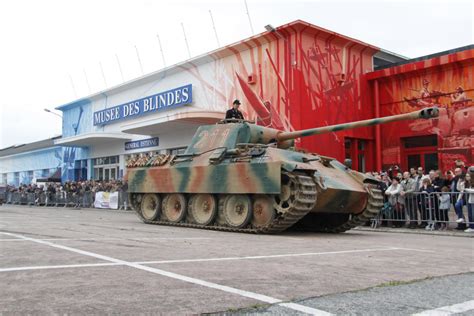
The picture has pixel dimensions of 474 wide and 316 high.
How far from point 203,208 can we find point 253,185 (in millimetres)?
2413

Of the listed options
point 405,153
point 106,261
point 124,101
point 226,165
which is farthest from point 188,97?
point 106,261

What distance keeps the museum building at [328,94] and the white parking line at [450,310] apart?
17.4m

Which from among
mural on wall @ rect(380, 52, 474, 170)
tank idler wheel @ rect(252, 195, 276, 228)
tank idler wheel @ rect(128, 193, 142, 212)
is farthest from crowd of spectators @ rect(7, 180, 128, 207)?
tank idler wheel @ rect(252, 195, 276, 228)

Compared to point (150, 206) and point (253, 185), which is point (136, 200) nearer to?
point (150, 206)

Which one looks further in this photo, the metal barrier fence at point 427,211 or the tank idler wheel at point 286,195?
the metal barrier fence at point 427,211

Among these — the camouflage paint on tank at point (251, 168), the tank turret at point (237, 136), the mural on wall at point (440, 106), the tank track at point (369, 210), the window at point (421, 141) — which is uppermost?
the mural on wall at point (440, 106)

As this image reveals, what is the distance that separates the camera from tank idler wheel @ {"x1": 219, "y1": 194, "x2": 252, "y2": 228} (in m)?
12.3

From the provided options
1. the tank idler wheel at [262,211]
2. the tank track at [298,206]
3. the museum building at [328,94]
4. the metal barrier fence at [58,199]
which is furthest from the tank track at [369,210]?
the metal barrier fence at [58,199]

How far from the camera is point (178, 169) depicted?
14.2 metres

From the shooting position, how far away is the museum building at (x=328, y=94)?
2195cm

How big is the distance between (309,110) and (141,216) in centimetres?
975

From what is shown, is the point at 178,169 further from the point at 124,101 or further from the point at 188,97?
the point at 124,101

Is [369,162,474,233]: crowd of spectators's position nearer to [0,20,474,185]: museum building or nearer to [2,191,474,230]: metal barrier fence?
[2,191,474,230]: metal barrier fence

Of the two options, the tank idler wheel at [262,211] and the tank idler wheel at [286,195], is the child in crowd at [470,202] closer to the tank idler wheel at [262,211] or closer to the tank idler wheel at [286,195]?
the tank idler wheel at [286,195]
